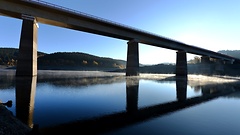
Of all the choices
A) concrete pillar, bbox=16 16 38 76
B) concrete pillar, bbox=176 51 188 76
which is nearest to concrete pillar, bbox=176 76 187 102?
concrete pillar, bbox=16 16 38 76

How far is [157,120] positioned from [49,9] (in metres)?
38.3

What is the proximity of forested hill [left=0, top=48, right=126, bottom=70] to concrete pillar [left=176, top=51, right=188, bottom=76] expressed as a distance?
102m

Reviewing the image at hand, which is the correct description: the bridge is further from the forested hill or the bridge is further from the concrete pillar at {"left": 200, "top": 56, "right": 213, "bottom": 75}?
the forested hill

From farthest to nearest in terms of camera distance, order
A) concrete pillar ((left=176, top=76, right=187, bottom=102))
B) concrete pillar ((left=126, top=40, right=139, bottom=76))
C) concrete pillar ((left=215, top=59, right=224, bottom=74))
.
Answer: concrete pillar ((left=215, top=59, right=224, bottom=74))
concrete pillar ((left=126, top=40, right=139, bottom=76))
concrete pillar ((left=176, top=76, right=187, bottom=102))

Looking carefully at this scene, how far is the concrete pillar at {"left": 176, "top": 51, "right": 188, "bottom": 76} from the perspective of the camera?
74.3m

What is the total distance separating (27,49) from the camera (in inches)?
1581

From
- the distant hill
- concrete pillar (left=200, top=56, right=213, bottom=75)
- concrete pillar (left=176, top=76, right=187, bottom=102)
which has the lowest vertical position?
concrete pillar (left=176, top=76, right=187, bottom=102)

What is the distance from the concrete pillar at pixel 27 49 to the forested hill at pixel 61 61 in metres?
108

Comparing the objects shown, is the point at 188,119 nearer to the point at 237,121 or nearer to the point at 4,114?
the point at 237,121

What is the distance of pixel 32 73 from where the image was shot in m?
40.7

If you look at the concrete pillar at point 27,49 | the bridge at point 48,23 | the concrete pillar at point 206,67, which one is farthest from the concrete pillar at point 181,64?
the concrete pillar at point 27,49

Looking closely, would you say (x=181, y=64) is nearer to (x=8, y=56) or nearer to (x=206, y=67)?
(x=206, y=67)

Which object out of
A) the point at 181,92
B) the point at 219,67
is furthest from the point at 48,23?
the point at 219,67

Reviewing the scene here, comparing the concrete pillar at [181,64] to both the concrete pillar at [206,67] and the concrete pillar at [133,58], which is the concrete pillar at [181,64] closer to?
the concrete pillar at [133,58]
